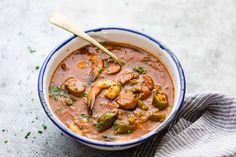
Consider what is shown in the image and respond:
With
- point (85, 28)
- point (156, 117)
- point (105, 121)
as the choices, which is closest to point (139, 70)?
point (156, 117)

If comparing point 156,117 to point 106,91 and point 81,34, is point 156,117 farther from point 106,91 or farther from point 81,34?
point 81,34

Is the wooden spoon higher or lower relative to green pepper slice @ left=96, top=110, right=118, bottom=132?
higher

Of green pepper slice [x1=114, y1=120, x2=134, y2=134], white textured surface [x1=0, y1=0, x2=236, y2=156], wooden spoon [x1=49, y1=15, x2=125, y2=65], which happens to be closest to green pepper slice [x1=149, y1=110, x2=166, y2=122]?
green pepper slice [x1=114, y1=120, x2=134, y2=134]

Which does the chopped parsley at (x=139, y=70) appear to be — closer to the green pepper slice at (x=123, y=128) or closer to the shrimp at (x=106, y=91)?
the shrimp at (x=106, y=91)

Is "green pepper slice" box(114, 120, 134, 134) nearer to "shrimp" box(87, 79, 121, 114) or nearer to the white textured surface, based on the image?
"shrimp" box(87, 79, 121, 114)

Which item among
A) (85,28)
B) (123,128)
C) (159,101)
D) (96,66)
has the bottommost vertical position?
(123,128)

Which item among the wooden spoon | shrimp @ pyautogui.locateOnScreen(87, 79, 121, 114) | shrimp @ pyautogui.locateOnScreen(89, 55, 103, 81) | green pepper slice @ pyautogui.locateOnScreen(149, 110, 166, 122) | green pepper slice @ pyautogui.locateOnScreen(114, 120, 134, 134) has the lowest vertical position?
green pepper slice @ pyautogui.locateOnScreen(114, 120, 134, 134)

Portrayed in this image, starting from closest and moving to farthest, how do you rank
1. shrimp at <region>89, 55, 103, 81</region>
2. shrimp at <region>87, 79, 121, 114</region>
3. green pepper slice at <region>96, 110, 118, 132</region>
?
1. green pepper slice at <region>96, 110, 118, 132</region>
2. shrimp at <region>87, 79, 121, 114</region>
3. shrimp at <region>89, 55, 103, 81</region>

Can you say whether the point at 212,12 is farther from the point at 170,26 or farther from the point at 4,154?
the point at 4,154
